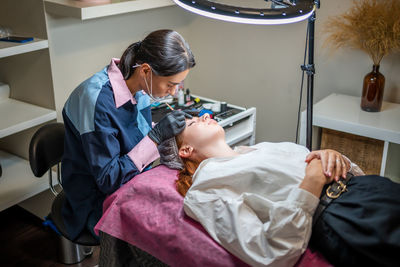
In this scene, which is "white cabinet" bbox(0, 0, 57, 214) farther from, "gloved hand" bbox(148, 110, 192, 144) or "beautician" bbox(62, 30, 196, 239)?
"gloved hand" bbox(148, 110, 192, 144)

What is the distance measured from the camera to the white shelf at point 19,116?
1991 millimetres

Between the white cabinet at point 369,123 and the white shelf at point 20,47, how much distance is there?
4.30 feet

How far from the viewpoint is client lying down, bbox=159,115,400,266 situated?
1115 millimetres

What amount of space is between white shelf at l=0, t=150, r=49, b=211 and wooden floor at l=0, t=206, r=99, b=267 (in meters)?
0.31

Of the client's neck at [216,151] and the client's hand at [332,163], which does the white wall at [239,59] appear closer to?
the client's neck at [216,151]

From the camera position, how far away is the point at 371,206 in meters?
1.16

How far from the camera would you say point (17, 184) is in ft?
7.00

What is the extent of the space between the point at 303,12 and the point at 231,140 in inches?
43.6

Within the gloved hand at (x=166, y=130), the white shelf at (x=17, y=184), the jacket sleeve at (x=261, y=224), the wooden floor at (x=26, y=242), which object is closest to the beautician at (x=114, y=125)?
the gloved hand at (x=166, y=130)

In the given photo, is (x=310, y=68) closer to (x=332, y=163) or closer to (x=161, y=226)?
(x=332, y=163)

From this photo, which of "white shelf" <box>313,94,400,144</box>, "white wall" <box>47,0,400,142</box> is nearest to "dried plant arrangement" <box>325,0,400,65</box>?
"white wall" <box>47,0,400,142</box>

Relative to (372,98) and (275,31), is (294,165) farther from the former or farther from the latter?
(275,31)

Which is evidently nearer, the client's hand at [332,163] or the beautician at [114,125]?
the client's hand at [332,163]

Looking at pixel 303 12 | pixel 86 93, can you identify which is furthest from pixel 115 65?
pixel 303 12
